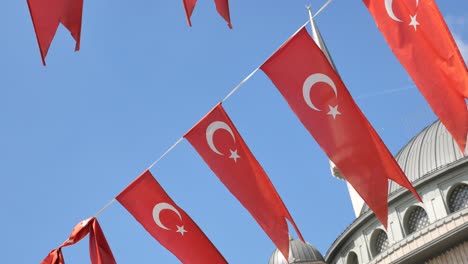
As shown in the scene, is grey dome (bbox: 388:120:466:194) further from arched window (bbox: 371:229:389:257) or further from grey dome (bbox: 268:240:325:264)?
grey dome (bbox: 268:240:325:264)

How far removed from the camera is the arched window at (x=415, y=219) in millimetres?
38825

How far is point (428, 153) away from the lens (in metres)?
40.9

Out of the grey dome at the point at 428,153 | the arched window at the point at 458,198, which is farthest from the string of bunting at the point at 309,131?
the grey dome at the point at 428,153

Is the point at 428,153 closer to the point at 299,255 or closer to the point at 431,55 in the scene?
the point at 299,255

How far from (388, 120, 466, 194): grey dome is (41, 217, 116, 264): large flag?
2450 centimetres

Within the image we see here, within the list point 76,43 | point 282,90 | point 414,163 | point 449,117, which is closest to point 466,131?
point 449,117

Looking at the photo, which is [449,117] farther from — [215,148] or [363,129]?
[215,148]

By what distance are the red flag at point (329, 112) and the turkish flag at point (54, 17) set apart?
13.2ft

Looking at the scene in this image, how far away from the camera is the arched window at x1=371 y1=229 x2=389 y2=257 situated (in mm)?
40250

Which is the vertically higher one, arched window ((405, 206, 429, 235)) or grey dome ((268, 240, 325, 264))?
grey dome ((268, 240, 325, 264))

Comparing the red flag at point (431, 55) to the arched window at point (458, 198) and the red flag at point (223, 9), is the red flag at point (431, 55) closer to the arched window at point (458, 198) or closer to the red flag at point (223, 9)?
the red flag at point (223, 9)

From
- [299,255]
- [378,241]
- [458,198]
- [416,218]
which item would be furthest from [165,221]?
[299,255]

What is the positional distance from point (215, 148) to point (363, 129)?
2.86 meters

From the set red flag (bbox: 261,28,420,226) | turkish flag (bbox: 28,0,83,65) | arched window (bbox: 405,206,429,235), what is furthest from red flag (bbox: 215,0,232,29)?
arched window (bbox: 405,206,429,235)
